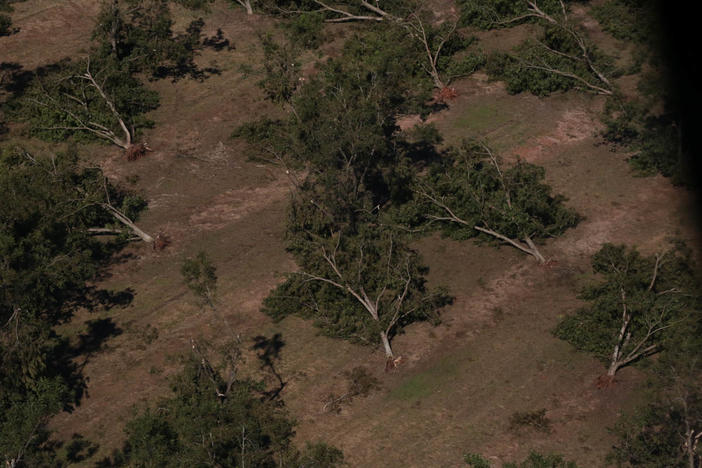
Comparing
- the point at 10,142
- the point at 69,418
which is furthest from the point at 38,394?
the point at 10,142

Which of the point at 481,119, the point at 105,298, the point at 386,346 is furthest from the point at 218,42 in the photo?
the point at 386,346

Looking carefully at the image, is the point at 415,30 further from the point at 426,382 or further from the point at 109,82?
the point at 426,382

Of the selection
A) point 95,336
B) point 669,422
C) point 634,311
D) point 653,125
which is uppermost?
point 653,125

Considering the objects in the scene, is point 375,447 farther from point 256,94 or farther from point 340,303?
point 256,94

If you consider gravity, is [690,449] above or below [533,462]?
above

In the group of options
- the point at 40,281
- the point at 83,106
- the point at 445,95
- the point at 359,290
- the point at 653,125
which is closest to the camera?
the point at 40,281

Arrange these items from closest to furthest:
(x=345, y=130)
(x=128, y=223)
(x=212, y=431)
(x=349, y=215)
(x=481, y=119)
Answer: (x=212, y=431) < (x=345, y=130) < (x=349, y=215) < (x=128, y=223) < (x=481, y=119)

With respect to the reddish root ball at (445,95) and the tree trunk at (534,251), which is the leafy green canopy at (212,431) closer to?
the tree trunk at (534,251)
